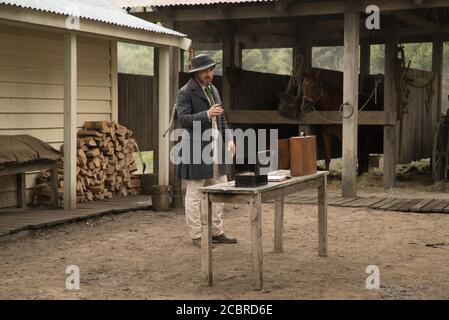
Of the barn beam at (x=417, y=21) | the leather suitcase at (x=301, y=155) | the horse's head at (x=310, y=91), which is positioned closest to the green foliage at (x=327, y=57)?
the barn beam at (x=417, y=21)

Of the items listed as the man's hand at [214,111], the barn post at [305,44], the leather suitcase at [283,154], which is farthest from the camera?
the barn post at [305,44]

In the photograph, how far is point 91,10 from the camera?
10.7 meters

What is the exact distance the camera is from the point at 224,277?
6844 millimetres

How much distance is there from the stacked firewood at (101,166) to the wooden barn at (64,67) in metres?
0.28

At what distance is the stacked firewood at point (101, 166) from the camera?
11233 mm

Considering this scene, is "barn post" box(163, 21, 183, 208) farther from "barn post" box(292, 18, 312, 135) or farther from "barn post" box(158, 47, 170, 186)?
"barn post" box(292, 18, 312, 135)

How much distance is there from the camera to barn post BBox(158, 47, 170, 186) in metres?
11.8

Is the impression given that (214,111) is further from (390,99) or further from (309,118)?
(390,99)

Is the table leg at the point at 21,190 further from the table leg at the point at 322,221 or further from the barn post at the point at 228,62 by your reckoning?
the barn post at the point at 228,62

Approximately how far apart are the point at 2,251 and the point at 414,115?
9.64 m

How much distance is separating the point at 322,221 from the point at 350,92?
468 centimetres

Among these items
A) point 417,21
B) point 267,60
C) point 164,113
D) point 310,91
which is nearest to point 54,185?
point 164,113

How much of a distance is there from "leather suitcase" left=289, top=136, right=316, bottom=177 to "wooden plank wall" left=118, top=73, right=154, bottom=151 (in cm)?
664

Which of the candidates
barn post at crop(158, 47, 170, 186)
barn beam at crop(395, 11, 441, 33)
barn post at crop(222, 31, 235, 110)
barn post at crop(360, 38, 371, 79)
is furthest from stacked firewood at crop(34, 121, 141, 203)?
barn post at crop(360, 38, 371, 79)
